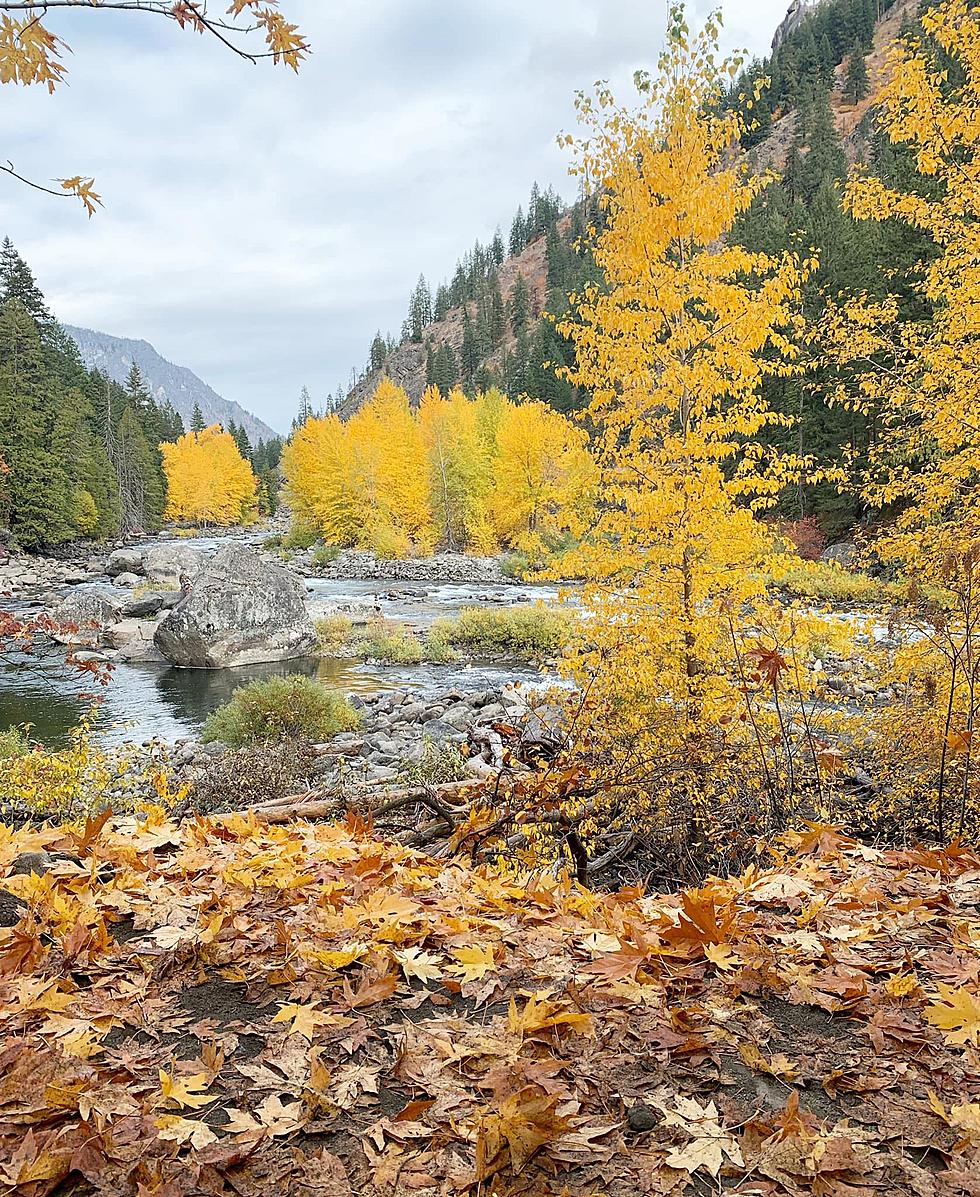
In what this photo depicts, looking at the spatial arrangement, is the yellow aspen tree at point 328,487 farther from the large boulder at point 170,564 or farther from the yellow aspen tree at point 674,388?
the yellow aspen tree at point 674,388

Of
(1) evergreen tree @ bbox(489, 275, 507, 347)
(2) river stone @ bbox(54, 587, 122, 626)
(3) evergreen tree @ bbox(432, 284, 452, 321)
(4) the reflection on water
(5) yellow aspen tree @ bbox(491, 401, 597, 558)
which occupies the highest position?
(3) evergreen tree @ bbox(432, 284, 452, 321)

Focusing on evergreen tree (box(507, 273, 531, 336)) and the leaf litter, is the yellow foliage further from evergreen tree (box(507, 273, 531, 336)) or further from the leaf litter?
evergreen tree (box(507, 273, 531, 336))

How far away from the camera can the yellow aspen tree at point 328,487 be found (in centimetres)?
4050

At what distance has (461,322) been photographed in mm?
111750

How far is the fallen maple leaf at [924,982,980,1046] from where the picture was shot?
166 centimetres

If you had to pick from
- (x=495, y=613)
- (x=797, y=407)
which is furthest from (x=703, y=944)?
(x=797, y=407)

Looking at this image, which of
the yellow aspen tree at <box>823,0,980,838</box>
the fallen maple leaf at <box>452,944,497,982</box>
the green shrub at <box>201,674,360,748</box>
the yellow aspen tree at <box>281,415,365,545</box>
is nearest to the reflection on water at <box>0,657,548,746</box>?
the green shrub at <box>201,674,360,748</box>

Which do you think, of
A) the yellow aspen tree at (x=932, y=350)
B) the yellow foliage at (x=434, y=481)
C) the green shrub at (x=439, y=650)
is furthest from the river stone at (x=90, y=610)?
the yellow aspen tree at (x=932, y=350)

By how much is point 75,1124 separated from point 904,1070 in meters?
1.64

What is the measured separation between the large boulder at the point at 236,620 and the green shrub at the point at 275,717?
18.9 ft

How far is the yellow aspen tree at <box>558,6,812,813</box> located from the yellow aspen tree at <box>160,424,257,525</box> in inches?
2435

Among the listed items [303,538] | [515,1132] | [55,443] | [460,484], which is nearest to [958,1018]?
[515,1132]

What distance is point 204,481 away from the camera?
62.9 m

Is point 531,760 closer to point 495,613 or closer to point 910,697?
point 910,697
